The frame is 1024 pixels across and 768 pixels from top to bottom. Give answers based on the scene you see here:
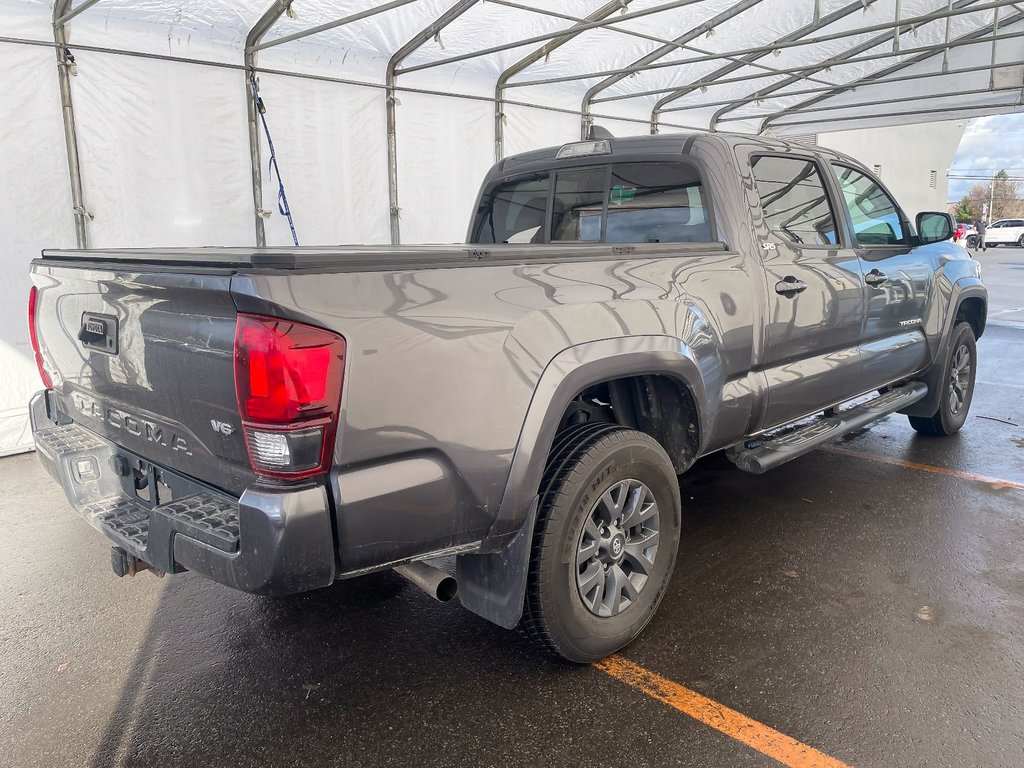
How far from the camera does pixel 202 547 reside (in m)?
2.09

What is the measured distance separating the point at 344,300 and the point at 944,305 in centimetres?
454

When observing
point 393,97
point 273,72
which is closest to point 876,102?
point 393,97

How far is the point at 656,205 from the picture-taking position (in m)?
3.56

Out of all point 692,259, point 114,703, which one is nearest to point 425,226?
point 692,259

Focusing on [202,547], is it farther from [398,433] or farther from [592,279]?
[592,279]

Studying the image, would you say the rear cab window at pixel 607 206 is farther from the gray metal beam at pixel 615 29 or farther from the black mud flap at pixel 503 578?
the gray metal beam at pixel 615 29

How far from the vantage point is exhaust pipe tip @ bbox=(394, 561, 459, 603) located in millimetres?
2320

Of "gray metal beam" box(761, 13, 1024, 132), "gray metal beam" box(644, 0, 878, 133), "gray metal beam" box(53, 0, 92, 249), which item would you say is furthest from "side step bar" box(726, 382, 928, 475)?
"gray metal beam" box(761, 13, 1024, 132)

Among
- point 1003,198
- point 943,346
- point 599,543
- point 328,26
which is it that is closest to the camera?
point 599,543

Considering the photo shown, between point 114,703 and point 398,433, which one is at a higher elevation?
point 398,433

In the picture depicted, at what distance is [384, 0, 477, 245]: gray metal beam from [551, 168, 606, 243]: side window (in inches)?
175

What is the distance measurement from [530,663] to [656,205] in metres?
2.11

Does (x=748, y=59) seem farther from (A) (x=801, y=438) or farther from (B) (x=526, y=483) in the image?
(B) (x=526, y=483)

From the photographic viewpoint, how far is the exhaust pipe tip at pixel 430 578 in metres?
2.32
